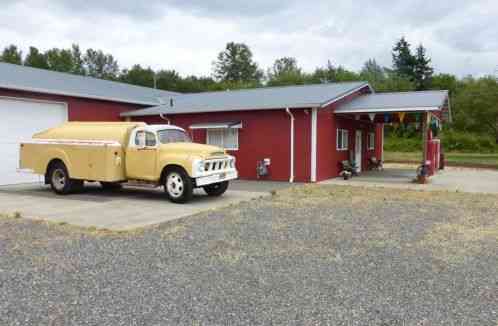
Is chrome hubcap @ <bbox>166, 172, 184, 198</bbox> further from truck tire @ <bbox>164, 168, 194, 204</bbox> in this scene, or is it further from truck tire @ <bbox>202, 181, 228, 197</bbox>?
truck tire @ <bbox>202, 181, 228, 197</bbox>

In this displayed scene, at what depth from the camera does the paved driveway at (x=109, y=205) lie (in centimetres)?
793

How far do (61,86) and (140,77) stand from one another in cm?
4677

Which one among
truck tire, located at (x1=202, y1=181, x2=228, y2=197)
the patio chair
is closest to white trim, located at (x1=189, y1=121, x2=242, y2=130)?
the patio chair

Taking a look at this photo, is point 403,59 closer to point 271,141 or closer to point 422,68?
point 422,68

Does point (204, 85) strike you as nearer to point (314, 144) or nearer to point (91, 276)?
point (314, 144)

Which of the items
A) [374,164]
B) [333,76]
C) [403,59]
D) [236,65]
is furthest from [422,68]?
[374,164]

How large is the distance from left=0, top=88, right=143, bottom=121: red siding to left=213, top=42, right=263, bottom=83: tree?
5365 centimetres

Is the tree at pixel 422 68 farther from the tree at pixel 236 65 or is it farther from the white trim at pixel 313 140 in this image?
the white trim at pixel 313 140

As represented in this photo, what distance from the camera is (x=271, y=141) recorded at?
15500 mm

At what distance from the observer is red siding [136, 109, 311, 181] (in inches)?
584

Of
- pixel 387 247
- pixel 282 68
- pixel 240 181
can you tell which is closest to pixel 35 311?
pixel 387 247

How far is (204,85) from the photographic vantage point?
61219 mm

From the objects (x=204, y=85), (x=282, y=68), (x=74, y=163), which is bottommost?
(x=74, y=163)

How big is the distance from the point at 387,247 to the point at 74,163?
8.42 meters
